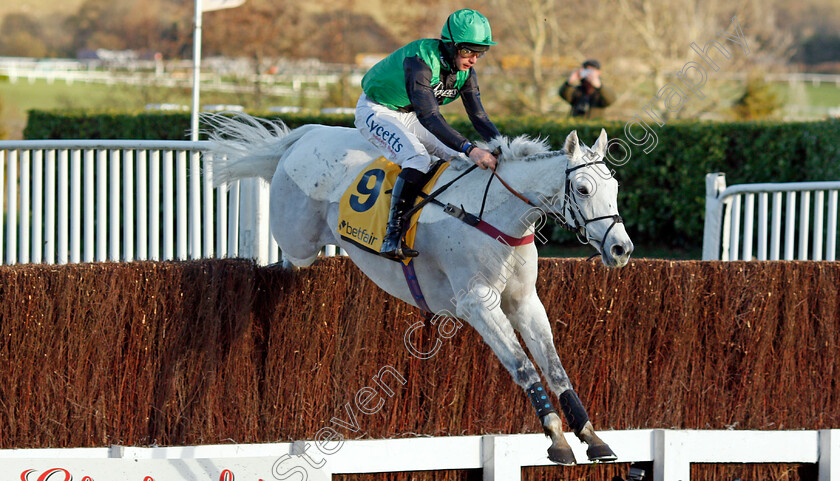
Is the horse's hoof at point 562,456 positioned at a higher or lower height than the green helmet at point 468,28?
lower

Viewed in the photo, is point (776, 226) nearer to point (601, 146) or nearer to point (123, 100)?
point (601, 146)

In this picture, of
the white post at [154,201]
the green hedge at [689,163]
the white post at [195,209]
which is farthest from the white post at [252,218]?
the green hedge at [689,163]

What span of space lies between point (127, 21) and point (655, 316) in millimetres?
43221

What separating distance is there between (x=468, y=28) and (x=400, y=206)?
0.95 metres

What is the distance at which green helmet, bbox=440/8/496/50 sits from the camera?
4.62 metres

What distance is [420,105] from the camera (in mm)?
4625

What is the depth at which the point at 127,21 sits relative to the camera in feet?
146

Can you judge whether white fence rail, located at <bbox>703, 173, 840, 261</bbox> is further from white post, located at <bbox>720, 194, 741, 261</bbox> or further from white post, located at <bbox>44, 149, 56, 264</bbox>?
white post, located at <bbox>44, 149, 56, 264</bbox>

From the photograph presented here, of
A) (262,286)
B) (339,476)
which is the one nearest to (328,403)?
(339,476)

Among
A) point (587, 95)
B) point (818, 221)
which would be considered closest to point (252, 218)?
point (818, 221)

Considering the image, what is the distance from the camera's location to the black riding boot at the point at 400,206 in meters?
4.79

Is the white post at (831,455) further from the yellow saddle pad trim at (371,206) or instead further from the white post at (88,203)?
the white post at (88,203)

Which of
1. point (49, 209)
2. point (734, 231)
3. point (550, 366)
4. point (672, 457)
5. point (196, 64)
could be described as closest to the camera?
point (550, 366)

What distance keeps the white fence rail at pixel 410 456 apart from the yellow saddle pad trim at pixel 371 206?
1.16 m
